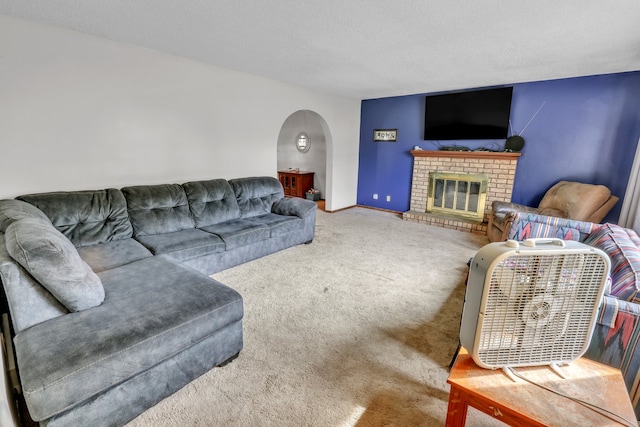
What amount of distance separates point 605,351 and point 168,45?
385 cm

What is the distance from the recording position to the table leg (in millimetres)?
1023

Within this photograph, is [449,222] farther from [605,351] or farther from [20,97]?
[20,97]

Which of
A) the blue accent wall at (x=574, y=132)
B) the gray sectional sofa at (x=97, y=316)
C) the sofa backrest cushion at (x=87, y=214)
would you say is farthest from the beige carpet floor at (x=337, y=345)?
the blue accent wall at (x=574, y=132)

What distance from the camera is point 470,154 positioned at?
15.1 ft

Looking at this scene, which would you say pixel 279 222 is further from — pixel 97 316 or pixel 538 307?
pixel 538 307

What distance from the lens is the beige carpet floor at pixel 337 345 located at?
4.72ft

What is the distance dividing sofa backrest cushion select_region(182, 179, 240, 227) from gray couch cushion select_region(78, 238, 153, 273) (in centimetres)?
74

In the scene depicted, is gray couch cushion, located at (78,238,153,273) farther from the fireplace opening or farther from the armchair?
the fireplace opening

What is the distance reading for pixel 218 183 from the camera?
345cm

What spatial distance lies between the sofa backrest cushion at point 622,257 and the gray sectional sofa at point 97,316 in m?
1.95

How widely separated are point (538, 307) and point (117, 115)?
11.7 ft

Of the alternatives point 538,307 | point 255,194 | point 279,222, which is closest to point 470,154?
point 279,222

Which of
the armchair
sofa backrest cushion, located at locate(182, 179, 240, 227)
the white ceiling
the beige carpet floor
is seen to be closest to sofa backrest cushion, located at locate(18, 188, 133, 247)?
sofa backrest cushion, located at locate(182, 179, 240, 227)

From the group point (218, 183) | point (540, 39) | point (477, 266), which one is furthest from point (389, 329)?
point (540, 39)
